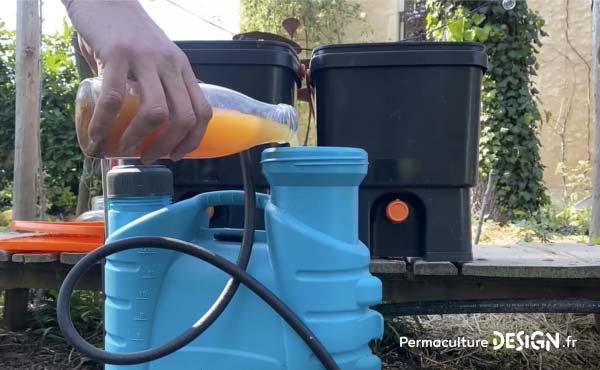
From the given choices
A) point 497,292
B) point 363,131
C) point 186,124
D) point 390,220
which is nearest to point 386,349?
point 497,292

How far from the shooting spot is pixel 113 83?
0.55 meters

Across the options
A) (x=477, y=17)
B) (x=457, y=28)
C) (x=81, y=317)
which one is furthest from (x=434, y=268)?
(x=477, y=17)

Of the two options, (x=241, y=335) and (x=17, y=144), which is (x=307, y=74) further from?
(x=17, y=144)

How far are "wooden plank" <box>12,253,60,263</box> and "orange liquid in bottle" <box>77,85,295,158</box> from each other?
699 mm

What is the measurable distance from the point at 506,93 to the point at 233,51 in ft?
10.8

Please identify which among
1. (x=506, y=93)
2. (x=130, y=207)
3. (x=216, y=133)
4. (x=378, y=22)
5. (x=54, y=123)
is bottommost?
(x=130, y=207)

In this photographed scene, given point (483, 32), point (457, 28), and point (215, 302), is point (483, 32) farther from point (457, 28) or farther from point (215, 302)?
point (215, 302)

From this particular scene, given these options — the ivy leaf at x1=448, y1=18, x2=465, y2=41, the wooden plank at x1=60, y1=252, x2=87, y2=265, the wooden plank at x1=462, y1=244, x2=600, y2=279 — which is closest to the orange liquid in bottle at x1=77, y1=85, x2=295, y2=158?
the wooden plank at x1=462, y1=244, x2=600, y2=279

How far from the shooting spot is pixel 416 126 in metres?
1.21

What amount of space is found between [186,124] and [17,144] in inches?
94.0

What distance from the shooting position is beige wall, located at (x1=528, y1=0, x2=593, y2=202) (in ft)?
18.8

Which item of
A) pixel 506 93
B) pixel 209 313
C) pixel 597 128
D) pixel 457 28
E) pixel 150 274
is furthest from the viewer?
pixel 506 93

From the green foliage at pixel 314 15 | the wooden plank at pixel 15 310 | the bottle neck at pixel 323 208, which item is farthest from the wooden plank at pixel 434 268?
the green foliage at pixel 314 15

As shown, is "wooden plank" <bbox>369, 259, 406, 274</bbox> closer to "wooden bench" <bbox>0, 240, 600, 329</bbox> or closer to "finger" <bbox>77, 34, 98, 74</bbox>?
"wooden bench" <bbox>0, 240, 600, 329</bbox>
